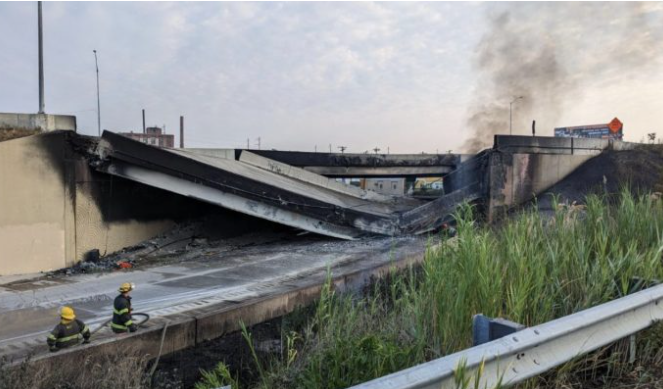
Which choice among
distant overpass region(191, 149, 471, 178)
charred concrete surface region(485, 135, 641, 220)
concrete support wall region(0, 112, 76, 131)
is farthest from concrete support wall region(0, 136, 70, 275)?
charred concrete surface region(485, 135, 641, 220)

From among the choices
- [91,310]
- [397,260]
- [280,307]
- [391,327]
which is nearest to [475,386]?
[391,327]

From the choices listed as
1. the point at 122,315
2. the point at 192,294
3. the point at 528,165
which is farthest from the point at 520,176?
the point at 122,315

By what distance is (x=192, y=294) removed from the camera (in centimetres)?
671

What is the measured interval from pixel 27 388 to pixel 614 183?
15678mm

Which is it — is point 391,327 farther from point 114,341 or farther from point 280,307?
point 280,307

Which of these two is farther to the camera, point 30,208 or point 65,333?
point 30,208

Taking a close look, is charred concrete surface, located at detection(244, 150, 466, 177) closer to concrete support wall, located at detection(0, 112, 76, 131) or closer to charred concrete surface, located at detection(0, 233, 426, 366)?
concrete support wall, located at detection(0, 112, 76, 131)

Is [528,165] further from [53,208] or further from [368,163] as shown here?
[53,208]

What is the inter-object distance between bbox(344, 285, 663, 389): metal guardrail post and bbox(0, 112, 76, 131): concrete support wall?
10.0 metres

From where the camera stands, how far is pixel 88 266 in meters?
9.27

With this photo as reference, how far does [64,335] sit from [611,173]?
15921mm

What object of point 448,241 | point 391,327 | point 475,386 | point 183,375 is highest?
point 448,241

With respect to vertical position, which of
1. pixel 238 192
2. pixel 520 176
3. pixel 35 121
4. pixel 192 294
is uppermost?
pixel 35 121

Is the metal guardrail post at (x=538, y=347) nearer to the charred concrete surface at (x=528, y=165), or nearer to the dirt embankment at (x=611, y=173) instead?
the charred concrete surface at (x=528, y=165)
